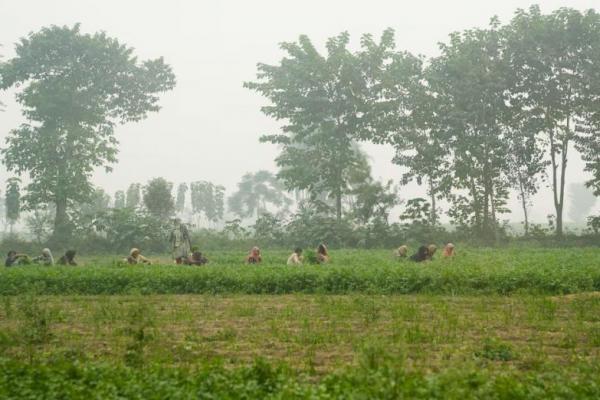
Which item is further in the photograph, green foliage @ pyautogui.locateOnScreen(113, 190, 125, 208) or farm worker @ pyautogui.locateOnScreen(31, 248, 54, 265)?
green foliage @ pyautogui.locateOnScreen(113, 190, 125, 208)

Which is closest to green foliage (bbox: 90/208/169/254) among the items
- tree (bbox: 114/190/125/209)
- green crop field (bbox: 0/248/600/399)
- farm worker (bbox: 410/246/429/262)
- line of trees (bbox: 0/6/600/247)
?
line of trees (bbox: 0/6/600/247)

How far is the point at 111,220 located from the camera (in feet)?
119

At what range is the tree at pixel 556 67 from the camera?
32.8 meters

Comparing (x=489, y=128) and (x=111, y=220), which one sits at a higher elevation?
(x=489, y=128)

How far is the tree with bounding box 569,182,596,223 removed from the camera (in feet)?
528

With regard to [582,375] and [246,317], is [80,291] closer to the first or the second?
[246,317]

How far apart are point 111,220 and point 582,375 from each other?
3389 centimetres

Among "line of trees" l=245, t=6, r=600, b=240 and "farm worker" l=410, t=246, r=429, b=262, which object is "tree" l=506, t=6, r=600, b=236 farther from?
"farm worker" l=410, t=246, r=429, b=262

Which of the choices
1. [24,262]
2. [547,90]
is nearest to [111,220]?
[24,262]

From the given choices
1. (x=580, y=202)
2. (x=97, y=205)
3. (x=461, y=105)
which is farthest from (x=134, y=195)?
(x=580, y=202)

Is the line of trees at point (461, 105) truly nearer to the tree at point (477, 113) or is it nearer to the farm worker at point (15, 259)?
the tree at point (477, 113)

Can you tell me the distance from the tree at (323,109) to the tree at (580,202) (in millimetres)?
144475

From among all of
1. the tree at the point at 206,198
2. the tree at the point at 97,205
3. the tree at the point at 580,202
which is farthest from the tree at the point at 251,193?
the tree at the point at 580,202

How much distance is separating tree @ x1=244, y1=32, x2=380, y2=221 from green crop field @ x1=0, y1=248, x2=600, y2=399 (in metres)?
20.4
